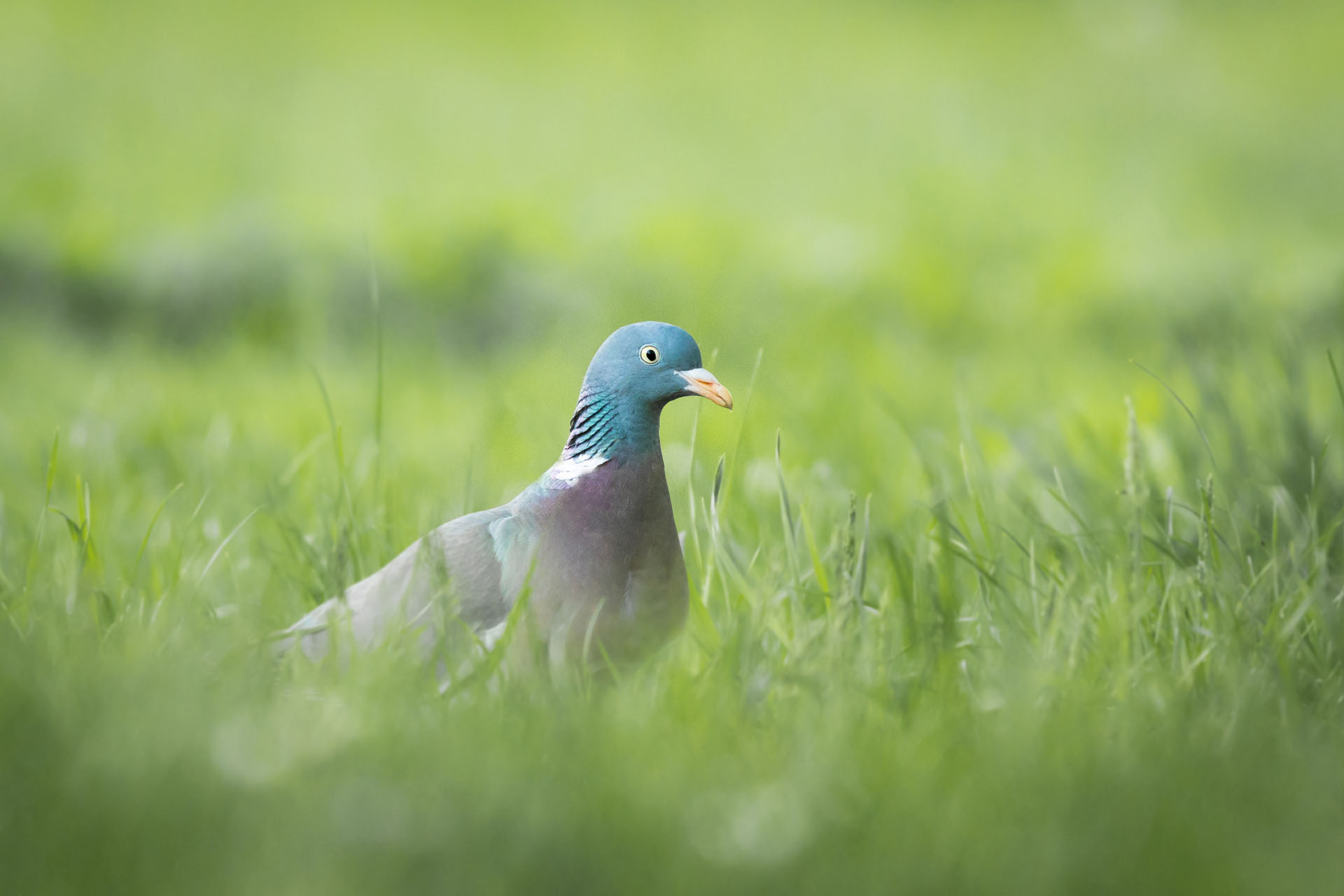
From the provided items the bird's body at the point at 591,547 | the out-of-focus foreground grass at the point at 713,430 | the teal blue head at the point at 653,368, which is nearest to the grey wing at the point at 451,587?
the bird's body at the point at 591,547

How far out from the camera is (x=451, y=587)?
1.98m

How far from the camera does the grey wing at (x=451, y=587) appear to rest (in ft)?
6.45

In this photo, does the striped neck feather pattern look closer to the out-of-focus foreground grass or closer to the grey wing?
the grey wing

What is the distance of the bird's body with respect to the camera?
192 centimetres

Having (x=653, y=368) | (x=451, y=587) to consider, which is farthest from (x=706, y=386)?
(x=451, y=587)

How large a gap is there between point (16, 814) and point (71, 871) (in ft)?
0.54

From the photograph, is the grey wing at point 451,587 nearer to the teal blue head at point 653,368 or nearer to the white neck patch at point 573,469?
the white neck patch at point 573,469

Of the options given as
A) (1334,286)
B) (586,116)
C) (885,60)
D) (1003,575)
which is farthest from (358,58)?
(1003,575)

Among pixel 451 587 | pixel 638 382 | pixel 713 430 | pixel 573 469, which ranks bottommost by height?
pixel 713 430

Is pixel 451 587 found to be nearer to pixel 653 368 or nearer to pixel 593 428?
pixel 593 428

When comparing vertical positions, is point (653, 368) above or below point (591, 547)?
above

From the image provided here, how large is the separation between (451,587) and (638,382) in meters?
0.46

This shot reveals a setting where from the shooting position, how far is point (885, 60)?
7598mm

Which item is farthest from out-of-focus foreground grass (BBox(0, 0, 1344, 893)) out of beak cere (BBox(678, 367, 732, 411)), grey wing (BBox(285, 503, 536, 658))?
beak cere (BBox(678, 367, 732, 411))
